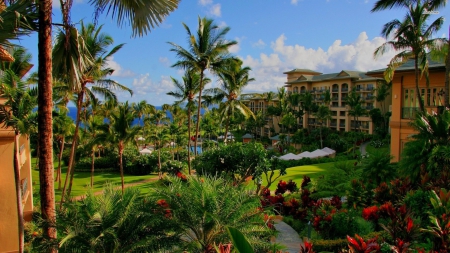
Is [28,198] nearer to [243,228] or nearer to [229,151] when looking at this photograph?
[229,151]

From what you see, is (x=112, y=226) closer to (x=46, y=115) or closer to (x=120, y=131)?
(x=46, y=115)

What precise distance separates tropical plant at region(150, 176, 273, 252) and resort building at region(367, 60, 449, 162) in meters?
16.3

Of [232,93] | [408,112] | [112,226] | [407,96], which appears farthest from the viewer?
[232,93]

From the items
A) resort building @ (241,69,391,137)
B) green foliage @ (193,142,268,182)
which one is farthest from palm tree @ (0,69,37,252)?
resort building @ (241,69,391,137)

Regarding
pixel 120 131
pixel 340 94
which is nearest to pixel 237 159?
pixel 120 131

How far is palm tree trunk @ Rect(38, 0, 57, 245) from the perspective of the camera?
20.4ft

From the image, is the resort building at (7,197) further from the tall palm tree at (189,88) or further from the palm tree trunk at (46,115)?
the tall palm tree at (189,88)

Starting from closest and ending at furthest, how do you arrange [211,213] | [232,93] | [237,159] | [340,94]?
[211,213], [237,159], [232,93], [340,94]

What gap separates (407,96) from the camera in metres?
20.6

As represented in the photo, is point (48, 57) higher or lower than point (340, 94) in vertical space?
lower

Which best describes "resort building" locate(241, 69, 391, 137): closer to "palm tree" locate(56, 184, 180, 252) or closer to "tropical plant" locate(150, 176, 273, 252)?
"tropical plant" locate(150, 176, 273, 252)

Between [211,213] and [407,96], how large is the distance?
18385 mm

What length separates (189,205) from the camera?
663 cm

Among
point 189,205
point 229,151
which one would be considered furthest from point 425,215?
point 229,151
